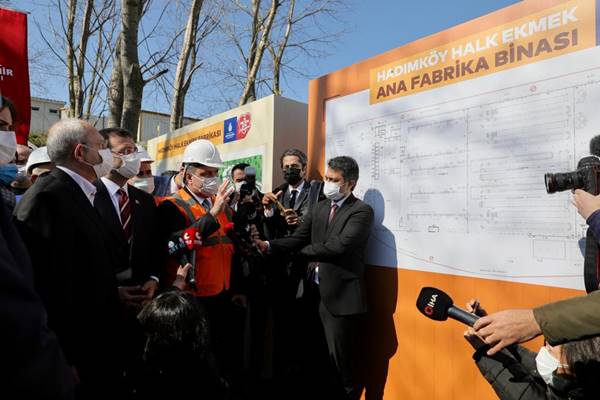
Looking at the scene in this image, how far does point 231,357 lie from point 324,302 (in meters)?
0.92

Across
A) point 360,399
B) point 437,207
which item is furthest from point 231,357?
point 437,207

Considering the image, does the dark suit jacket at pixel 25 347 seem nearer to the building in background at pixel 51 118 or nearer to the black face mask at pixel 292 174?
the black face mask at pixel 292 174

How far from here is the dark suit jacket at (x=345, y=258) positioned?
343cm

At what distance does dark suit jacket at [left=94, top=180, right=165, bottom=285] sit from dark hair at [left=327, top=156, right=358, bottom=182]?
5.10ft

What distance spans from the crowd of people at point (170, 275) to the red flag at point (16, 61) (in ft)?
1.53

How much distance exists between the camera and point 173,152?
788cm

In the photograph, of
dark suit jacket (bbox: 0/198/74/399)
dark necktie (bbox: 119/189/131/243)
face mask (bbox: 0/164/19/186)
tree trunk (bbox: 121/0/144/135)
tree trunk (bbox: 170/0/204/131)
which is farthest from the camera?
tree trunk (bbox: 170/0/204/131)

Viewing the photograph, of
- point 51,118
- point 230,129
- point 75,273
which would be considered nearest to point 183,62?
point 230,129

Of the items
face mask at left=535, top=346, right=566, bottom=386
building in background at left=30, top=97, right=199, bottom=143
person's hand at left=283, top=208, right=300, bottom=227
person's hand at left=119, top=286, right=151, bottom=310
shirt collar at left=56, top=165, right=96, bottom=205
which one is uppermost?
building in background at left=30, top=97, right=199, bottom=143

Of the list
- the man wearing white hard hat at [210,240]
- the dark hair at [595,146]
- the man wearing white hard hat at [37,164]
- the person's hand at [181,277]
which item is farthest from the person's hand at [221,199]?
the dark hair at [595,146]

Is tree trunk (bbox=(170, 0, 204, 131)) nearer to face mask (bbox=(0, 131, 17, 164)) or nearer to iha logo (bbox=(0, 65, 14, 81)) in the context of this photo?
iha logo (bbox=(0, 65, 14, 81))

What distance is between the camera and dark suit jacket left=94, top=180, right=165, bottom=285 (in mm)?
2600

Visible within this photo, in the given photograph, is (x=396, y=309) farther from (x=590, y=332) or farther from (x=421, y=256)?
(x=590, y=332)

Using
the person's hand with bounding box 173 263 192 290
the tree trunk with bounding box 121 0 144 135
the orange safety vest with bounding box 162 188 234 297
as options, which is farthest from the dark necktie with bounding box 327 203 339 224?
the tree trunk with bounding box 121 0 144 135
